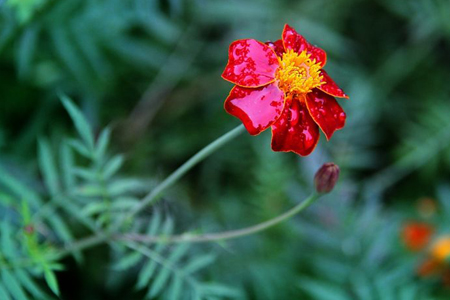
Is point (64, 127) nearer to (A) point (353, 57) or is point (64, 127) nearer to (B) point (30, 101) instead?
(B) point (30, 101)

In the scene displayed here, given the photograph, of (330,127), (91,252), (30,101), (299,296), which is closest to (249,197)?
(299,296)

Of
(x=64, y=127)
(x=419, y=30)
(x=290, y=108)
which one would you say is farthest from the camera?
(x=419, y=30)

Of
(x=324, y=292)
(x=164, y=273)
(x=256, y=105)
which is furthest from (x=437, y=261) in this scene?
Answer: (x=256, y=105)

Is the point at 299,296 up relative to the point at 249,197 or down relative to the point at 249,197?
down

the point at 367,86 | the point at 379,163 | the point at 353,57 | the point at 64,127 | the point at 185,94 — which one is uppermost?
the point at 353,57

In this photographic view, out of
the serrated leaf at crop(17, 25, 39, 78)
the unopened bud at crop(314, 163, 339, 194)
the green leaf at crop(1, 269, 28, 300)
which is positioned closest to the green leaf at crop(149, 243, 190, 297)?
the green leaf at crop(1, 269, 28, 300)

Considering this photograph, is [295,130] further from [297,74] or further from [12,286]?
[12,286]
